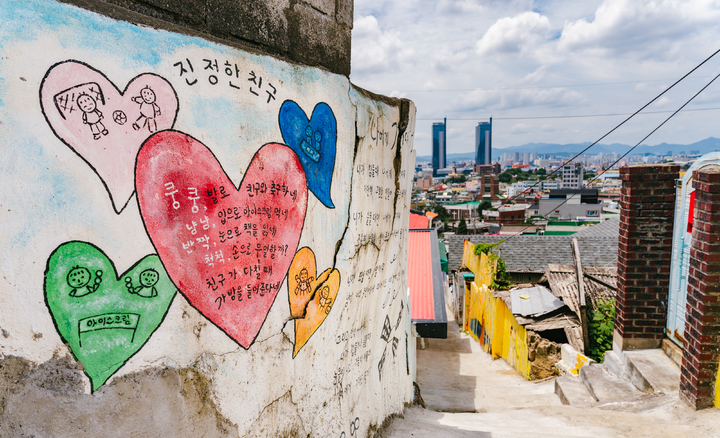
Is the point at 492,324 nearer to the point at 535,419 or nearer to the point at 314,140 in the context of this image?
the point at 535,419

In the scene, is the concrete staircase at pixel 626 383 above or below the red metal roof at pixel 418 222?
below

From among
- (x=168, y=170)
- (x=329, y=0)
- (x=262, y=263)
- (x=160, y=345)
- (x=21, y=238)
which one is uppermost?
(x=329, y=0)

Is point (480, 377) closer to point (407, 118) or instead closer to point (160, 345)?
point (407, 118)

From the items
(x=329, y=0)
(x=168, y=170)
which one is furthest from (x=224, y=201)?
(x=329, y=0)

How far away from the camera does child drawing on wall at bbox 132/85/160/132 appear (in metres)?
1.38

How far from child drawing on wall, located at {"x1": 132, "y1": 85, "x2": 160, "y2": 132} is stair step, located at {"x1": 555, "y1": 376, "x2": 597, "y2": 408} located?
4761 mm

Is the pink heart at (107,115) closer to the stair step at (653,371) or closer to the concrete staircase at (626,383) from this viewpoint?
the concrete staircase at (626,383)

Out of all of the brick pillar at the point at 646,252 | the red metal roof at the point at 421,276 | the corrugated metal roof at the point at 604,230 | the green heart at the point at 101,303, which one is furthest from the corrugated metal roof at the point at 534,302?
the corrugated metal roof at the point at 604,230

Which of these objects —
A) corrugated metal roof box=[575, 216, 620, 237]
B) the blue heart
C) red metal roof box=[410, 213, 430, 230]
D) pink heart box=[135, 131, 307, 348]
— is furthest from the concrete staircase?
corrugated metal roof box=[575, 216, 620, 237]

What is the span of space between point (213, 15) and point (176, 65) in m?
0.47

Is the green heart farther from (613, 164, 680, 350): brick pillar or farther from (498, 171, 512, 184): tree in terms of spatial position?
(498, 171, 512, 184): tree

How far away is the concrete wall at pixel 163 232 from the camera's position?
117 cm

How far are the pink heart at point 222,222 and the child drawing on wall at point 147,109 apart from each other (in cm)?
4

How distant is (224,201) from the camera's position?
167 centimetres
